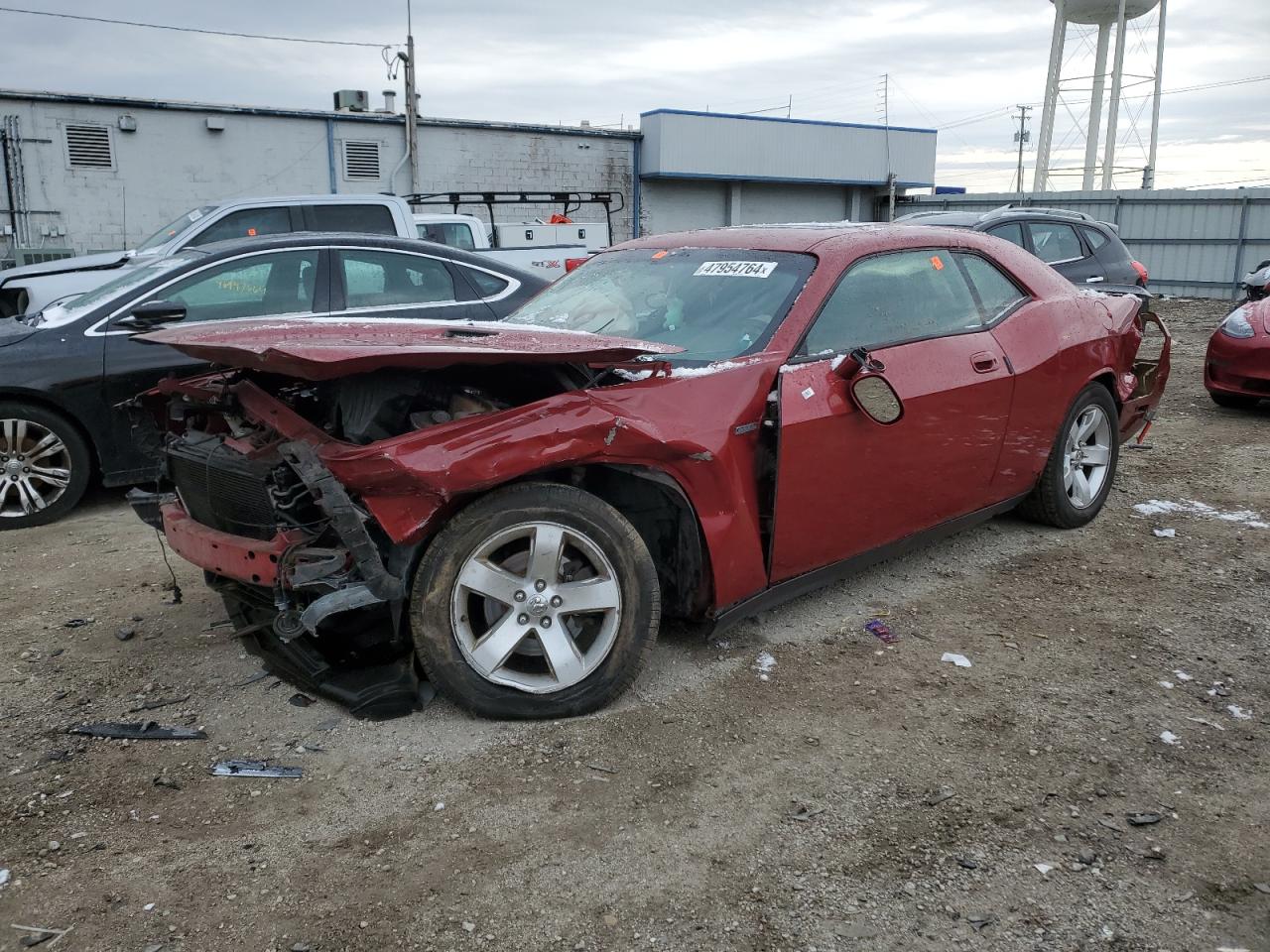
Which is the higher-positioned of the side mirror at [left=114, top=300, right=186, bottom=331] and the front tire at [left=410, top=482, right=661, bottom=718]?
the side mirror at [left=114, top=300, right=186, bottom=331]

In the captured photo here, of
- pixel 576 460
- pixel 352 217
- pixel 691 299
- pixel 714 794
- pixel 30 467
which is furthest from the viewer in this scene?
pixel 352 217

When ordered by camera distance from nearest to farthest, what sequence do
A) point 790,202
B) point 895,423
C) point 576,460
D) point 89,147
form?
point 576,460 < point 895,423 < point 89,147 < point 790,202

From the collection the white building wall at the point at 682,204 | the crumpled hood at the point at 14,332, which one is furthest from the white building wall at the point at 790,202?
the crumpled hood at the point at 14,332

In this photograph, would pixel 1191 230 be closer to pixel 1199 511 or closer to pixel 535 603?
pixel 1199 511

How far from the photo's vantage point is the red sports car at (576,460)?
314 cm

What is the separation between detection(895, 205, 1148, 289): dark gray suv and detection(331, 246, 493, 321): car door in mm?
4909

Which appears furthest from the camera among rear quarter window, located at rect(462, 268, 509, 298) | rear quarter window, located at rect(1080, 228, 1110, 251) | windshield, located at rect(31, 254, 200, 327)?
A: rear quarter window, located at rect(1080, 228, 1110, 251)

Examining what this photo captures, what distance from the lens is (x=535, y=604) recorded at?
3322 millimetres

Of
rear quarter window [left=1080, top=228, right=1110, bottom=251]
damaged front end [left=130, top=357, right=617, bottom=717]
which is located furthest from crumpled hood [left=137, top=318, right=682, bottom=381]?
rear quarter window [left=1080, top=228, right=1110, bottom=251]

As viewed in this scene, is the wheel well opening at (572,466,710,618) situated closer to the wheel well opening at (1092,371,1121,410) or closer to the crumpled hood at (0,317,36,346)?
the wheel well opening at (1092,371,1121,410)

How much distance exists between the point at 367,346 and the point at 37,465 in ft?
12.5

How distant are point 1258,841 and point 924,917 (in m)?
1.01

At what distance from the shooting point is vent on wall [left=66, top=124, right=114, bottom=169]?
61.8ft

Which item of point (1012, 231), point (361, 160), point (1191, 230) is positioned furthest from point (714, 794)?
point (1191, 230)
